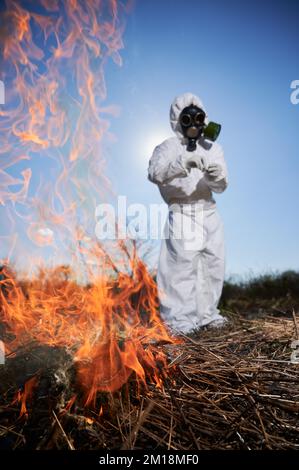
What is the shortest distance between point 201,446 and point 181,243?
254cm

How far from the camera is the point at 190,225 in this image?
3736mm

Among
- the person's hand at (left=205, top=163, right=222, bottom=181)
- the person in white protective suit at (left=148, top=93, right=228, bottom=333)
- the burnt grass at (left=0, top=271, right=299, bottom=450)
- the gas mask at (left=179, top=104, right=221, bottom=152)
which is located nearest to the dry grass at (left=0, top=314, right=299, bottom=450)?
the burnt grass at (left=0, top=271, right=299, bottom=450)

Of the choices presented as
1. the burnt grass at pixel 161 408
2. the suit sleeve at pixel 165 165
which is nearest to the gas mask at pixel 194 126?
the suit sleeve at pixel 165 165

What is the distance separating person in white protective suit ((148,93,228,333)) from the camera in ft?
11.6

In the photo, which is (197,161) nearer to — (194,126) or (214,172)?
(214,172)

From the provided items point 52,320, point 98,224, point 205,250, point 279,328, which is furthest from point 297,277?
point 52,320

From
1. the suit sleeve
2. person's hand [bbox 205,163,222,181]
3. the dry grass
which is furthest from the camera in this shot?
person's hand [bbox 205,163,222,181]

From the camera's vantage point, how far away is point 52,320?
7.15 feet

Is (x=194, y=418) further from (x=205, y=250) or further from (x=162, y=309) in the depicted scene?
(x=205, y=250)

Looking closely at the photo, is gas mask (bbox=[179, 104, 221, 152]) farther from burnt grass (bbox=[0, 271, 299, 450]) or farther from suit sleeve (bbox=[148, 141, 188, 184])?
burnt grass (bbox=[0, 271, 299, 450])

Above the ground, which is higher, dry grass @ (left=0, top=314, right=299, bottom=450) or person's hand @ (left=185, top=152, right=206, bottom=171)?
person's hand @ (left=185, top=152, right=206, bottom=171)

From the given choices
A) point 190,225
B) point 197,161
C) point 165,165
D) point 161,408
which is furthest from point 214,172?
point 161,408
